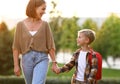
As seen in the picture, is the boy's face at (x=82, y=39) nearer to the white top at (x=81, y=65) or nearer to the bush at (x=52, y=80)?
the white top at (x=81, y=65)

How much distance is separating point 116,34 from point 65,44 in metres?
8.02

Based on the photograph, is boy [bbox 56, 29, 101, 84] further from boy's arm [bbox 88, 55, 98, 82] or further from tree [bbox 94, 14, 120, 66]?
tree [bbox 94, 14, 120, 66]

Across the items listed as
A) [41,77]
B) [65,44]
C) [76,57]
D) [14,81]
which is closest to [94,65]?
[76,57]

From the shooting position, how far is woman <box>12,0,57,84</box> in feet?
20.7

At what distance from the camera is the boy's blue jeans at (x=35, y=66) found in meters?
6.21

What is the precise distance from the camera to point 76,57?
6.68 m

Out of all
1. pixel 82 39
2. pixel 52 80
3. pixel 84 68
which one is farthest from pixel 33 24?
pixel 52 80

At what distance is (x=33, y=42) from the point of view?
6375mm

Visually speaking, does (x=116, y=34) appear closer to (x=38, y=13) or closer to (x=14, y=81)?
(x=14, y=81)

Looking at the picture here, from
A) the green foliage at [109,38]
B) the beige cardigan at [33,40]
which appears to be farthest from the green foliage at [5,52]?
the beige cardigan at [33,40]

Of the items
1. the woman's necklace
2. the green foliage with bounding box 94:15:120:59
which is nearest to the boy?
the woman's necklace

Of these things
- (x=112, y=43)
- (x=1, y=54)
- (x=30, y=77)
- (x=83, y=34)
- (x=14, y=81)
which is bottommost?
(x=112, y=43)

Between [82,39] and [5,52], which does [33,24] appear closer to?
[82,39]

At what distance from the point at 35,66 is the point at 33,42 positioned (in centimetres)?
32
